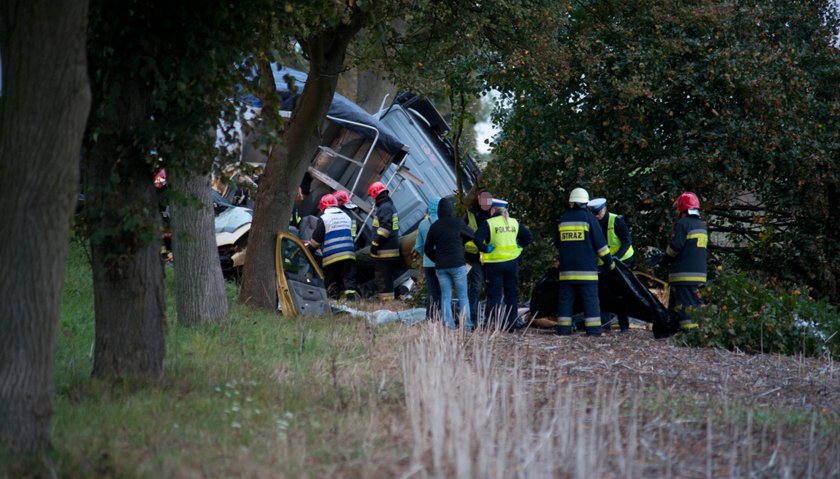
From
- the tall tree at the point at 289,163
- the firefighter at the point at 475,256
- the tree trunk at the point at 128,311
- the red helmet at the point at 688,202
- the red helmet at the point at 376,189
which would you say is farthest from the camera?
the red helmet at the point at 376,189

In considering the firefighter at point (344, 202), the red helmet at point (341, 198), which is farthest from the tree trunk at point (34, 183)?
the red helmet at point (341, 198)

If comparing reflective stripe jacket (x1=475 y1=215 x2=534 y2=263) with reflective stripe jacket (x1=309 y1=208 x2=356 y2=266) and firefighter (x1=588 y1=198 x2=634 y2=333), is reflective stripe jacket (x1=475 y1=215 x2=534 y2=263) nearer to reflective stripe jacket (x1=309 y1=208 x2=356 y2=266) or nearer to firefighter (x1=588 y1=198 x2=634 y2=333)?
firefighter (x1=588 y1=198 x2=634 y2=333)

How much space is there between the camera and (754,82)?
15438 millimetres

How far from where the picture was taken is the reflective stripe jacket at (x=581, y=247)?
1311cm

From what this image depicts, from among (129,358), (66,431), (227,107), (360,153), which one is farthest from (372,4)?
(360,153)

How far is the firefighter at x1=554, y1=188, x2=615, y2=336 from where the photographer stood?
43.0ft

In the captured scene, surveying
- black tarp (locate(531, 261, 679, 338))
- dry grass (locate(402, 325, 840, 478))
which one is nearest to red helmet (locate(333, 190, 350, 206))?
black tarp (locate(531, 261, 679, 338))

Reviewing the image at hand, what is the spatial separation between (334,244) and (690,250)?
6105 millimetres

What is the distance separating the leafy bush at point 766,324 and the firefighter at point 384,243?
6.10 metres

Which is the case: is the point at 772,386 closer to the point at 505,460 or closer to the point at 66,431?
the point at 505,460

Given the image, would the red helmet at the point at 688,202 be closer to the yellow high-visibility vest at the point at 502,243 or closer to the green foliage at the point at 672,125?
the green foliage at the point at 672,125

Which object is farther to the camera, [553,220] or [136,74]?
[553,220]

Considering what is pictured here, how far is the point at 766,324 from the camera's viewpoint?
12.2m

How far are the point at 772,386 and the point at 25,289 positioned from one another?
21.1 ft
